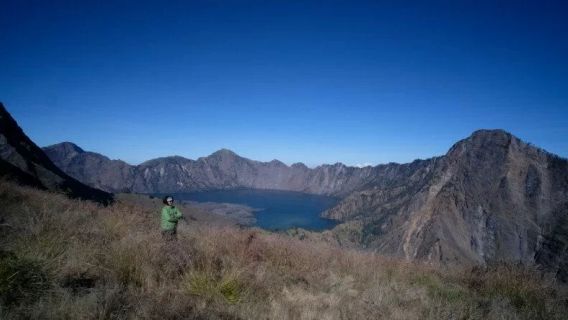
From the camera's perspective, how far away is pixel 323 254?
9328 millimetres

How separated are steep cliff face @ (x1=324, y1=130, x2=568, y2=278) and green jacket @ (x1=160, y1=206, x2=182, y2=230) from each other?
9465cm

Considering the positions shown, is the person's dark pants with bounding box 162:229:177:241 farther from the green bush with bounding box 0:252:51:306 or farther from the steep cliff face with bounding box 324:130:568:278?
the steep cliff face with bounding box 324:130:568:278

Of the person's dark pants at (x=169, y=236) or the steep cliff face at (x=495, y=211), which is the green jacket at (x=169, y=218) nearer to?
the person's dark pants at (x=169, y=236)

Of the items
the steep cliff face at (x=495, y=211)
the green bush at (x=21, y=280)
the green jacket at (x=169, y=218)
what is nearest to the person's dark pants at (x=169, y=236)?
the green jacket at (x=169, y=218)

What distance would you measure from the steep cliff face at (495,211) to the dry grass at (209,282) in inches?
3654

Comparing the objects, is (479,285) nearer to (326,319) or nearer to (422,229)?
(326,319)

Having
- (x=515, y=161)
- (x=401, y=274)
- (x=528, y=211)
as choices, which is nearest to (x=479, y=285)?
(x=401, y=274)

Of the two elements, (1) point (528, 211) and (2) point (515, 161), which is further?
(2) point (515, 161)

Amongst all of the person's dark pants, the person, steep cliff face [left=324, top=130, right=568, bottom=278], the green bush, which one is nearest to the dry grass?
the green bush

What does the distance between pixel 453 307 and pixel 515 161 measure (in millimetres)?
144783

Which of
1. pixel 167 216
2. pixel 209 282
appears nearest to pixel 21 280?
pixel 209 282

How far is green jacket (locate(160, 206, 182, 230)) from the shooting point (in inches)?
336

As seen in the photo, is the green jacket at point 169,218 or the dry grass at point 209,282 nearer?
the dry grass at point 209,282

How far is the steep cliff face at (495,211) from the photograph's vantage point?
3932 inches
